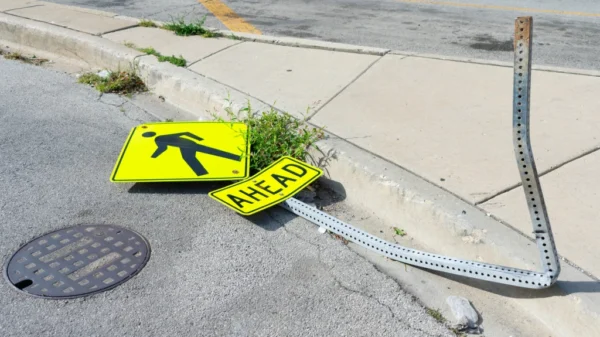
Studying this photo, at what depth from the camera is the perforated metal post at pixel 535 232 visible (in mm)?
2449

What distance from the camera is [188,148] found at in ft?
14.1

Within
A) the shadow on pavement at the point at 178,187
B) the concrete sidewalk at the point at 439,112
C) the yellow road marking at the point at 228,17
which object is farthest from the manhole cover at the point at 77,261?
the yellow road marking at the point at 228,17

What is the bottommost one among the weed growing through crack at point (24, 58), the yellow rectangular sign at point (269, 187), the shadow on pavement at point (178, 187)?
the shadow on pavement at point (178, 187)

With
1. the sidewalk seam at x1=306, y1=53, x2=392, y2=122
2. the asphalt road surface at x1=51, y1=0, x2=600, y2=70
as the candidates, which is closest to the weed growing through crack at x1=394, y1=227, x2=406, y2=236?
the sidewalk seam at x1=306, y1=53, x2=392, y2=122

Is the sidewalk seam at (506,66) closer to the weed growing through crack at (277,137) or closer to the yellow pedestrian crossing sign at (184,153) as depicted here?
the weed growing through crack at (277,137)

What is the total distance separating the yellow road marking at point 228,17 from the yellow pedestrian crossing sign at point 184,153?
3089 millimetres

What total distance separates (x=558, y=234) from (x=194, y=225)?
1.96 meters

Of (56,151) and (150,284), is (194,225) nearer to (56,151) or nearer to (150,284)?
(150,284)

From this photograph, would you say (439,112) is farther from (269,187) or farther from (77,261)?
(77,261)

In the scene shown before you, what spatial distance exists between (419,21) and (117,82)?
419 cm

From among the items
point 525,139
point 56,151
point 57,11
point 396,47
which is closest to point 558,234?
point 525,139

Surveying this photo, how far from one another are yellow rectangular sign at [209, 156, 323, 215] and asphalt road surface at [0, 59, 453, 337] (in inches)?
3.8

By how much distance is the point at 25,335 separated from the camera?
2.77m

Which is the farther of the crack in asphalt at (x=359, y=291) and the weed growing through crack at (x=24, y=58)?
the weed growing through crack at (x=24, y=58)
